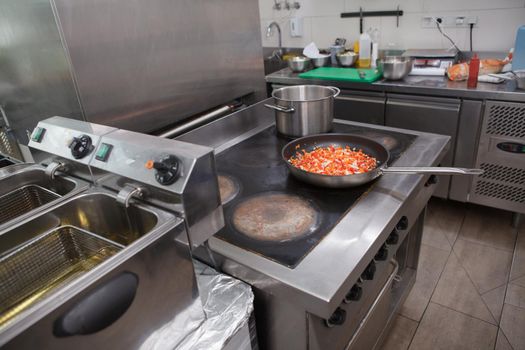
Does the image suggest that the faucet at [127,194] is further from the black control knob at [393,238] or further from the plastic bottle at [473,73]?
the plastic bottle at [473,73]

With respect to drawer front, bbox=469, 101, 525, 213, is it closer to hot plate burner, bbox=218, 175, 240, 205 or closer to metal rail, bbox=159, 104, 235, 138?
metal rail, bbox=159, 104, 235, 138

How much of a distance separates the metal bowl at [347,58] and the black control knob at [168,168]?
2.29 meters

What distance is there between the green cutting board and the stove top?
1.07 metres

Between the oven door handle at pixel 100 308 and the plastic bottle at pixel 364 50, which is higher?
the plastic bottle at pixel 364 50

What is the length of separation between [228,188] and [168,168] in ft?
1.46

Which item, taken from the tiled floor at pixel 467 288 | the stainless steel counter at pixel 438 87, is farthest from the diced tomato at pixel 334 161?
the stainless steel counter at pixel 438 87

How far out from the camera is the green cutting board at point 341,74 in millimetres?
2414

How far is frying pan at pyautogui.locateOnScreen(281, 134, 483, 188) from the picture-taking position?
1.06 m

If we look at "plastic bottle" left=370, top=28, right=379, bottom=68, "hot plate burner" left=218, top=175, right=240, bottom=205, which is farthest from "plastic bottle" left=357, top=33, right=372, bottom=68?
"hot plate burner" left=218, top=175, right=240, bottom=205

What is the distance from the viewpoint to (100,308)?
0.63m

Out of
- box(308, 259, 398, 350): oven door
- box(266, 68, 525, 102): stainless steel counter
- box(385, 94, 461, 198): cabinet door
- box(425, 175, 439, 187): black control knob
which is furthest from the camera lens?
box(385, 94, 461, 198): cabinet door

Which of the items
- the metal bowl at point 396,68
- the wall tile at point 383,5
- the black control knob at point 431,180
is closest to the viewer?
the black control knob at point 431,180

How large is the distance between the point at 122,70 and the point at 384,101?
1.68 m

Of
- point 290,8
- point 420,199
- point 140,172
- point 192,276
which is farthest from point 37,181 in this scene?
point 290,8
